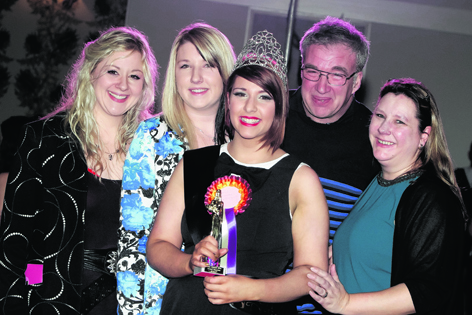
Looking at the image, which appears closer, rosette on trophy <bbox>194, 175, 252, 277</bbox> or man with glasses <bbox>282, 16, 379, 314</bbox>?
rosette on trophy <bbox>194, 175, 252, 277</bbox>

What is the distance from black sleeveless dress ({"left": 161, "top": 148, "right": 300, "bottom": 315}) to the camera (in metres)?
1.64

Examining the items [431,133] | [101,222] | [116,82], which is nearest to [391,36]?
[431,133]

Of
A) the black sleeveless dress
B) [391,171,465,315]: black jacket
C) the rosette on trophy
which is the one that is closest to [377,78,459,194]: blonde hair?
[391,171,465,315]: black jacket

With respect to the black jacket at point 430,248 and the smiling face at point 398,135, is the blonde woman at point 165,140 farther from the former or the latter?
the black jacket at point 430,248

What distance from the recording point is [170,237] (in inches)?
68.9

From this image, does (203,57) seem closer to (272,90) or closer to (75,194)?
(272,90)

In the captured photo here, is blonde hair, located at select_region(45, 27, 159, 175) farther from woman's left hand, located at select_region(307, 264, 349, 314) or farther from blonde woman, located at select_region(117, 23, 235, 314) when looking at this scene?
woman's left hand, located at select_region(307, 264, 349, 314)

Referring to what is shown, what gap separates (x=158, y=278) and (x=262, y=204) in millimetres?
649

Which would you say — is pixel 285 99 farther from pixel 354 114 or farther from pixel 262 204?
pixel 354 114

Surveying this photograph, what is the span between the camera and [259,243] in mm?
1667

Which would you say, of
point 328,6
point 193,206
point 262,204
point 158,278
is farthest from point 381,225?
point 328,6

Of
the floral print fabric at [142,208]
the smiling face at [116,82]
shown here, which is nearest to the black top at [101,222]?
the floral print fabric at [142,208]

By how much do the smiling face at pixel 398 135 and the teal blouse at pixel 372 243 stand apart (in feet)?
0.25

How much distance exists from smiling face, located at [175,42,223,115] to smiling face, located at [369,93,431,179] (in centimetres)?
81
